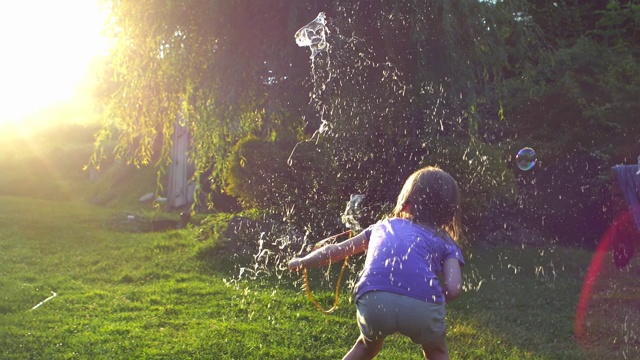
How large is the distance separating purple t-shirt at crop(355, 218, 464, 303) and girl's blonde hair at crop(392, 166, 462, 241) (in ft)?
0.22

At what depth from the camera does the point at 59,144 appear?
2795cm

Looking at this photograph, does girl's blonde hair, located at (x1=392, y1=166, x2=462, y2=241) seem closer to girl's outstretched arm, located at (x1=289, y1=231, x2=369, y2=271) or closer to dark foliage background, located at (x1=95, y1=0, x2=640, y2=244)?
girl's outstretched arm, located at (x1=289, y1=231, x2=369, y2=271)

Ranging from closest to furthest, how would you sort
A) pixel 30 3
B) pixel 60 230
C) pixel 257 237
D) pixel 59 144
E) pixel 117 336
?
pixel 117 336 → pixel 30 3 → pixel 257 237 → pixel 60 230 → pixel 59 144

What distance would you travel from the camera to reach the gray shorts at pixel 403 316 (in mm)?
3568

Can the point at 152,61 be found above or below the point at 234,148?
above

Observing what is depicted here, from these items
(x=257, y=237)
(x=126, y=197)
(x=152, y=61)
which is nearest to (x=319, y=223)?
(x=257, y=237)

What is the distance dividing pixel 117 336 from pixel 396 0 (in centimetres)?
453

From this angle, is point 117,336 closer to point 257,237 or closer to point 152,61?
point 152,61

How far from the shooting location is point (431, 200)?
388 cm

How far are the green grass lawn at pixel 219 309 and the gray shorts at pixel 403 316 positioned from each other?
6.95ft

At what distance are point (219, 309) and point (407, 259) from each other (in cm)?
396

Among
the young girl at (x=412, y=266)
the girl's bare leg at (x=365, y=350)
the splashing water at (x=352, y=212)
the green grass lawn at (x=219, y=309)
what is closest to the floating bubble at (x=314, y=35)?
the splashing water at (x=352, y=212)

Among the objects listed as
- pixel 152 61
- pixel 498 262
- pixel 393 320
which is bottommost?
pixel 498 262

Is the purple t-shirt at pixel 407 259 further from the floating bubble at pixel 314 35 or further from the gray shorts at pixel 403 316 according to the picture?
the floating bubble at pixel 314 35
